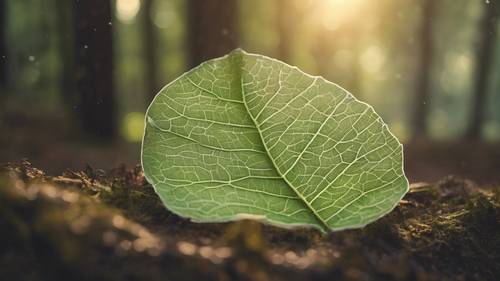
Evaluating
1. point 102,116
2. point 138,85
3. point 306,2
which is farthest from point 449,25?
point 102,116

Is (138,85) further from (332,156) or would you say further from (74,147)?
(332,156)

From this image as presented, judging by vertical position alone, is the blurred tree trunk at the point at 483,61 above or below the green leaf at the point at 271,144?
below

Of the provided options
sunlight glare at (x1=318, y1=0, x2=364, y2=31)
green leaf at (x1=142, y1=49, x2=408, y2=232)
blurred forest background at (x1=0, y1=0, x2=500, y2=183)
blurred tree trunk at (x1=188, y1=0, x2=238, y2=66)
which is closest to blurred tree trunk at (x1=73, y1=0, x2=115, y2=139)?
blurred forest background at (x1=0, y1=0, x2=500, y2=183)

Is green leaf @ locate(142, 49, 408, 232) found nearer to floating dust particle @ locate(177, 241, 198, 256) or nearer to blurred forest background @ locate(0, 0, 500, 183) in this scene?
floating dust particle @ locate(177, 241, 198, 256)

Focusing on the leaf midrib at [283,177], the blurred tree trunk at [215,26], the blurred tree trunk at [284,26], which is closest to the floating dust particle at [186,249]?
the leaf midrib at [283,177]

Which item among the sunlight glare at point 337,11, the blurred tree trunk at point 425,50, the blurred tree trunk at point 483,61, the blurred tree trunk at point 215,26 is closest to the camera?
the blurred tree trunk at point 215,26

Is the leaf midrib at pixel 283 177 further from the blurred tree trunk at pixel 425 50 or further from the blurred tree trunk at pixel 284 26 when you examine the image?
the blurred tree trunk at pixel 284 26
